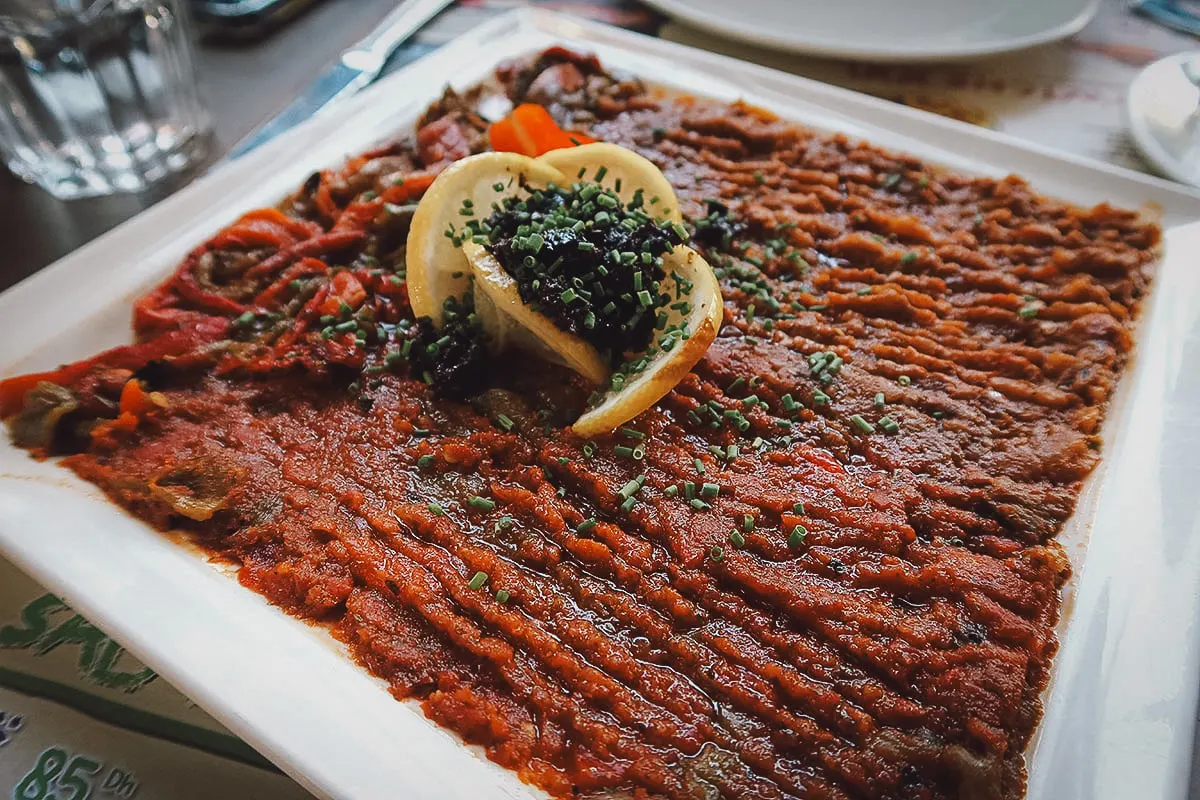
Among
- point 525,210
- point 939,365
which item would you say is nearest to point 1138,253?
point 939,365

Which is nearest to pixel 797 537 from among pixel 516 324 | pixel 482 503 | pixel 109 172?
pixel 482 503

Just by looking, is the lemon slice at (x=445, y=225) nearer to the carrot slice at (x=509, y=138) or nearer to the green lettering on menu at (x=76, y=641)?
the carrot slice at (x=509, y=138)

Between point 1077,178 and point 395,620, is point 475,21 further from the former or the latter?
point 395,620

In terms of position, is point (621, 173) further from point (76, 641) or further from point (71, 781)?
A: point (71, 781)

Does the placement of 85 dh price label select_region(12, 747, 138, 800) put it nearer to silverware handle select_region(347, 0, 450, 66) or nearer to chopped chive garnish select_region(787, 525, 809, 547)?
chopped chive garnish select_region(787, 525, 809, 547)

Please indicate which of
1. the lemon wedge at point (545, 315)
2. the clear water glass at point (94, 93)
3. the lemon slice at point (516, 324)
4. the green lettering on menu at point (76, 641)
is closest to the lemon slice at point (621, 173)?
the lemon wedge at point (545, 315)

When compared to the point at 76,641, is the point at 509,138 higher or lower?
higher
